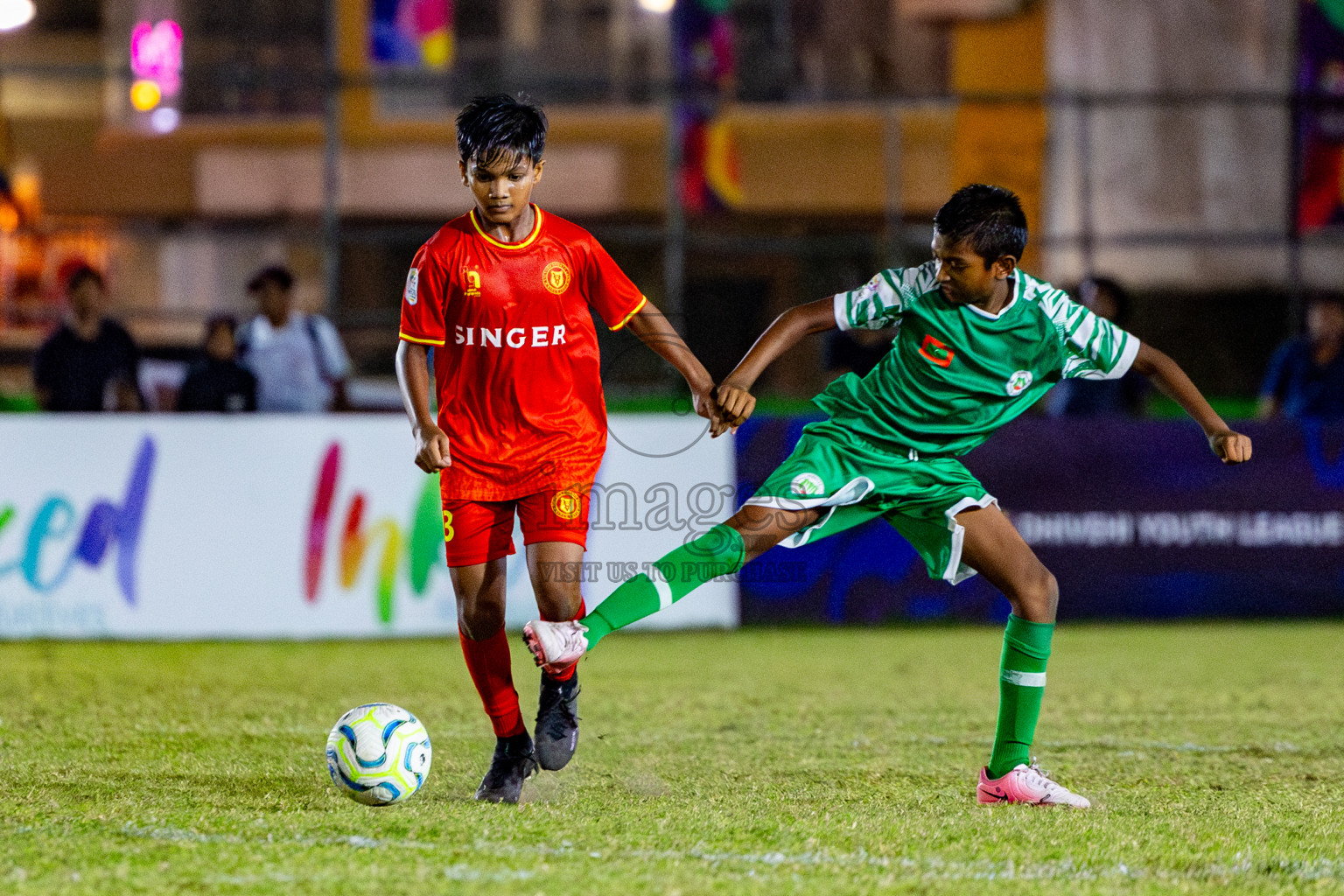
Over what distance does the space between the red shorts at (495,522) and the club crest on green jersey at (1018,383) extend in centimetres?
125

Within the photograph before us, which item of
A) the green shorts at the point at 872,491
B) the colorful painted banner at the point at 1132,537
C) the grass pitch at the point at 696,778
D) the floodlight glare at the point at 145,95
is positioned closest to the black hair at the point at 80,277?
the grass pitch at the point at 696,778

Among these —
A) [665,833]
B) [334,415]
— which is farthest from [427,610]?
[665,833]

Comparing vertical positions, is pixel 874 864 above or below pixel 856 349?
below

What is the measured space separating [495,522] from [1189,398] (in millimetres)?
2003

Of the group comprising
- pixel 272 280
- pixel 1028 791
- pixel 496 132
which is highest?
pixel 496 132

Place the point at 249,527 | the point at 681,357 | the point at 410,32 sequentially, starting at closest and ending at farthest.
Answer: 1. the point at 681,357
2. the point at 249,527
3. the point at 410,32

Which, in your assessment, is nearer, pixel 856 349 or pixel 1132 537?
pixel 1132 537

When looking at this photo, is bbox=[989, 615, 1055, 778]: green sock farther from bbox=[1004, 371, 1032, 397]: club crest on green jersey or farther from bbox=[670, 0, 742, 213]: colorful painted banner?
bbox=[670, 0, 742, 213]: colorful painted banner

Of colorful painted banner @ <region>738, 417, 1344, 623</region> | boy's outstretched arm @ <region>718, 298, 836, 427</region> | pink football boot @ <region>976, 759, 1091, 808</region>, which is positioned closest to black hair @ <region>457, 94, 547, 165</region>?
boy's outstretched arm @ <region>718, 298, 836, 427</region>

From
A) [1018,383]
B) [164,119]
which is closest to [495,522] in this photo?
[1018,383]

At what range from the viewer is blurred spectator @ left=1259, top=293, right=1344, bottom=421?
10430 millimetres

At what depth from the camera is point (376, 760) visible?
427 centimetres

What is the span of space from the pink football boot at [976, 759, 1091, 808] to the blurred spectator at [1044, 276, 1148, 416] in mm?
5314

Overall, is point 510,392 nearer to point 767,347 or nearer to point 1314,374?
point 767,347
